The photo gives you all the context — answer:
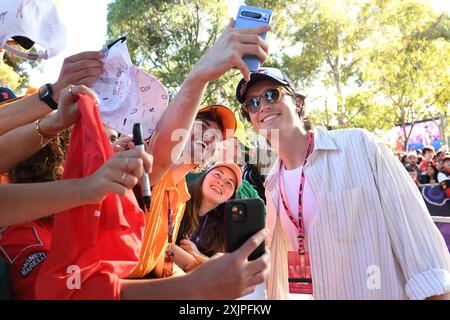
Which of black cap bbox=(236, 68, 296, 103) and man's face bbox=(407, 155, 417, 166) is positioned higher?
man's face bbox=(407, 155, 417, 166)

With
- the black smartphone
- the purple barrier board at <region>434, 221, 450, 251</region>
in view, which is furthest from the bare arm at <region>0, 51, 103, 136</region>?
the purple barrier board at <region>434, 221, 450, 251</region>

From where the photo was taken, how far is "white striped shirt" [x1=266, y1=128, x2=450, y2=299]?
1.96m

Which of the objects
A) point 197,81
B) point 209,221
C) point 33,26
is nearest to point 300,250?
point 197,81

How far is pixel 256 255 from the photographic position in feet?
4.13

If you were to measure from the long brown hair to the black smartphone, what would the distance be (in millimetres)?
2193

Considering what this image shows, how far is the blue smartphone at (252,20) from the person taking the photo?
59.2 inches

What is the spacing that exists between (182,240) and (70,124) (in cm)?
181

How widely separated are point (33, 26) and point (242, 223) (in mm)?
1283

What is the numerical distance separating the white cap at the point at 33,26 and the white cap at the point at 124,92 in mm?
326

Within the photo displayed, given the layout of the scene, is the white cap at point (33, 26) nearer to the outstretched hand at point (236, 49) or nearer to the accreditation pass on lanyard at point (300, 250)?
the outstretched hand at point (236, 49)

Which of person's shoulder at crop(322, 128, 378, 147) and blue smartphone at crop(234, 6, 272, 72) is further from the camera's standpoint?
person's shoulder at crop(322, 128, 378, 147)

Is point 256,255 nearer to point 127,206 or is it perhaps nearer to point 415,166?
point 127,206

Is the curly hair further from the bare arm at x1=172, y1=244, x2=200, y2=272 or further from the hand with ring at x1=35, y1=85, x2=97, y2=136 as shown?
the bare arm at x1=172, y1=244, x2=200, y2=272

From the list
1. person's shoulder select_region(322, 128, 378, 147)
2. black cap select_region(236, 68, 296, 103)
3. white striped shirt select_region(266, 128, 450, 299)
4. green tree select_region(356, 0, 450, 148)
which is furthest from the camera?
green tree select_region(356, 0, 450, 148)
